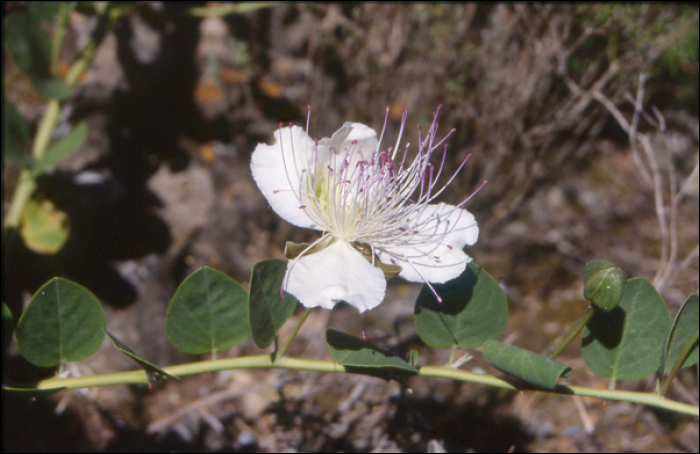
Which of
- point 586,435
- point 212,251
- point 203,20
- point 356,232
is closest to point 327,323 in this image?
point 212,251

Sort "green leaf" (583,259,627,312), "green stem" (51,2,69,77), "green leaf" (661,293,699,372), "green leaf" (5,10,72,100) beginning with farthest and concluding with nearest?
"green stem" (51,2,69,77) < "green leaf" (5,10,72,100) < "green leaf" (661,293,699,372) < "green leaf" (583,259,627,312)

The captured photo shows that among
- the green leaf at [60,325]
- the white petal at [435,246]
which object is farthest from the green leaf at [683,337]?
the green leaf at [60,325]

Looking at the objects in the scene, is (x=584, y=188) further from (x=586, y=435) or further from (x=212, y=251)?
(x=212, y=251)

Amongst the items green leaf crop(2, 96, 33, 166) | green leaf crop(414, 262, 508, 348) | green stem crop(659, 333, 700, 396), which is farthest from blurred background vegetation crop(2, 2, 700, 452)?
green stem crop(659, 333, 700, 396)

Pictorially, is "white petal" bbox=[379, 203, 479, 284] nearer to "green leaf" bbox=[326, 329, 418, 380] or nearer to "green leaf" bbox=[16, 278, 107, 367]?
"green leaf" bbox=[326, 329, 418, 380]

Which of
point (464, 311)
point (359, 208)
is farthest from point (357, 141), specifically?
point (464, 311)

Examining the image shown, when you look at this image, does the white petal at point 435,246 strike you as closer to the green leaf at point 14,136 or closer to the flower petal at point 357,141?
the flower petal at point 357,141
